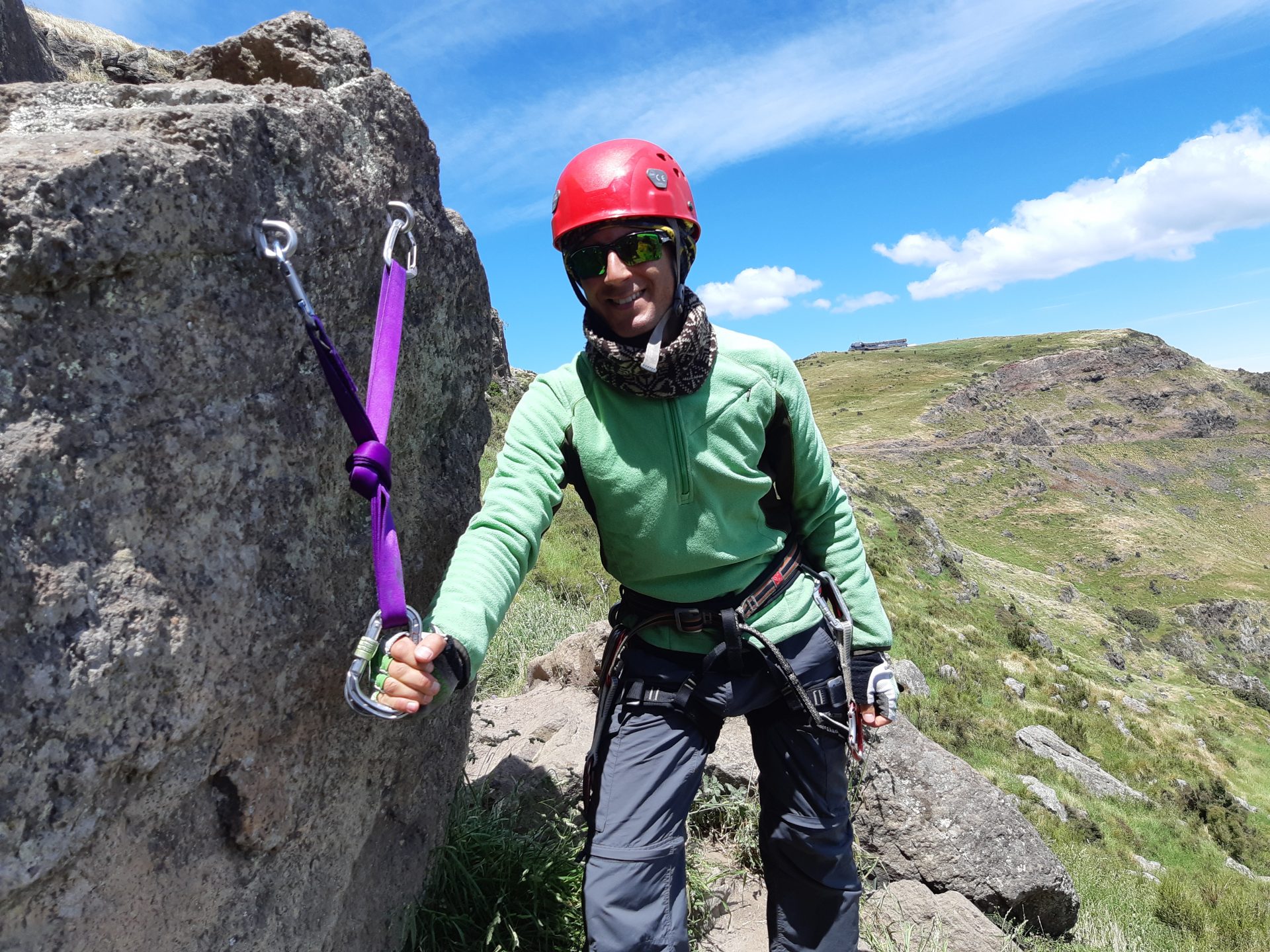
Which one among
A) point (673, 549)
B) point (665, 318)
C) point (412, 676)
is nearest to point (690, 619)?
point (673, 549)

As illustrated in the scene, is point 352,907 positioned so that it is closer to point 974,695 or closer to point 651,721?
point 651,721

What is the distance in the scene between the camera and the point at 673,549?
9.09 feet

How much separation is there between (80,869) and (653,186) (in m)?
2.48

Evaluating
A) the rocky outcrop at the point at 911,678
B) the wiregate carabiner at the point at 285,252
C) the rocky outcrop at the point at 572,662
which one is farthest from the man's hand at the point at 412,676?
the rocky outcrop at the point at 911,678

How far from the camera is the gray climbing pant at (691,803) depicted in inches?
98.0

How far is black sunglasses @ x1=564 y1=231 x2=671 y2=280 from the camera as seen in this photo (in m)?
2.75

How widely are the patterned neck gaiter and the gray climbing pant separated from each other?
0.95m

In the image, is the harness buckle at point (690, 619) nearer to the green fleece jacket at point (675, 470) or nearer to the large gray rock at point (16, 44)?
the green fleece jacket at point (675, 470)

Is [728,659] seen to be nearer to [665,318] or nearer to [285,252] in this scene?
[665,318]

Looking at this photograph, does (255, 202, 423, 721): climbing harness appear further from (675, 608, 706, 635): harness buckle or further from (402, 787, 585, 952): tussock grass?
(402, 787, 585, 952): tussock grass

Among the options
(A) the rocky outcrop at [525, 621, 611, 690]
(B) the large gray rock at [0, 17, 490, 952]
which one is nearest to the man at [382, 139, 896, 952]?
(B) the large gray rock at [0, 17, 490, 952]

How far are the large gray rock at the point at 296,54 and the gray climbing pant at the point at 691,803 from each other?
2218mm

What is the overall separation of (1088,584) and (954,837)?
7816cm

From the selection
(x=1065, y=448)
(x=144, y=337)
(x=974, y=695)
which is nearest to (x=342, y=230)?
(x=144, y=337)
